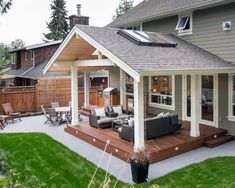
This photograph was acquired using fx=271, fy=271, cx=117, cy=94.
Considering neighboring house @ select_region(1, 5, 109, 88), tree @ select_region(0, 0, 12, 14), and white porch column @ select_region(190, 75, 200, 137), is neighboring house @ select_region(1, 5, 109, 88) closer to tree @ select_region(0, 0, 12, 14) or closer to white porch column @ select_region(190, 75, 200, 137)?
tree @ select_region(0, 0, 12, 14)

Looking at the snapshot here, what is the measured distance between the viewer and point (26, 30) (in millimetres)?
61031

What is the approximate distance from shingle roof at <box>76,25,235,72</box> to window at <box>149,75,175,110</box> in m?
2.60

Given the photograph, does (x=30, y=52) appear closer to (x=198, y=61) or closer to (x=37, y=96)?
(x=37, y=96)

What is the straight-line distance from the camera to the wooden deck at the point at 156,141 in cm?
869

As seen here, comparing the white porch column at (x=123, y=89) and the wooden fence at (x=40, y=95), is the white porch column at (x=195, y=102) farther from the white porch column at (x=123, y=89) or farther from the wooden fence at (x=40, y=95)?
the wooden fence at (x=40, y=95)

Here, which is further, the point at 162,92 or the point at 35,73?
the point at 35,73

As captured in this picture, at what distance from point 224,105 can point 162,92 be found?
3736mm

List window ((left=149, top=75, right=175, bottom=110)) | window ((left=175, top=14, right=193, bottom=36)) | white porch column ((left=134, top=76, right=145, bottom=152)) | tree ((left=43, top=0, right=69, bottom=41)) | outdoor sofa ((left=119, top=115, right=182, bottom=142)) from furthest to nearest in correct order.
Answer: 1. tree ((left=43, top=0, right=69, bottom=41))
2. window ((left=149, top=75, right=175, bottom=110))
3. window ((left=175, top=14, right=193, bottom=36))
4. outdoor sofa ((left=119, top=115, right=182, bottom=142))
5. white porch column ((left=134, top=76, right=145, bottom=152))

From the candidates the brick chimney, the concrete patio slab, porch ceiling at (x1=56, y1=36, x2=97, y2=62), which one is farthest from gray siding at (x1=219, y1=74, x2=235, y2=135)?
the brick chimney

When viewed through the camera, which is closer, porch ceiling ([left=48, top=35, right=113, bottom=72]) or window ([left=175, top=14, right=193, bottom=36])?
porch ceiling ([left=48, top=35, right=113, bottom=72])

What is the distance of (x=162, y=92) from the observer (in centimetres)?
1427

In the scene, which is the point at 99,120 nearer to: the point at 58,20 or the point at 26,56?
the point at 26,56

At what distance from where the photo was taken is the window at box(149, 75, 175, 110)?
13648 millimetres

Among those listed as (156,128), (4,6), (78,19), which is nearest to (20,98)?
(78,19)
